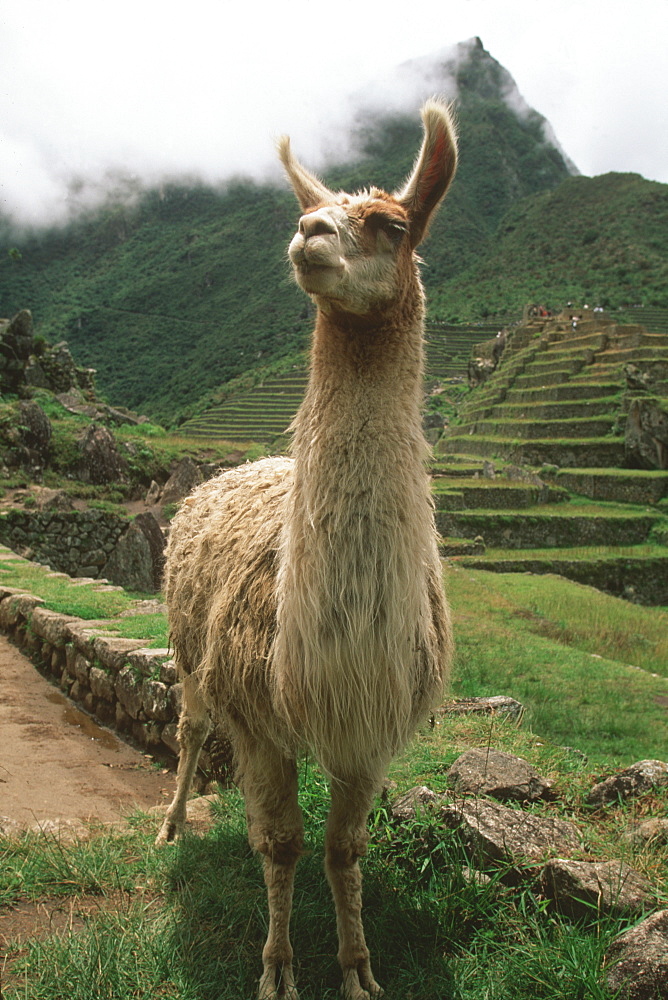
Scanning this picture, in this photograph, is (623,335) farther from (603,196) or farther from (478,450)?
(603,196)

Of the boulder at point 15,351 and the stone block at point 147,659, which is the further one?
the boulder at point 15,351

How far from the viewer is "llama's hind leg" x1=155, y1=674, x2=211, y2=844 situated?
289cm

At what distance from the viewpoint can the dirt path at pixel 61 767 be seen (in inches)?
125

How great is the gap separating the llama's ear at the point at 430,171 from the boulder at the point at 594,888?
2006 mm

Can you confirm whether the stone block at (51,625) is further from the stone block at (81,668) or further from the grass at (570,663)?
the grass at (570,663)

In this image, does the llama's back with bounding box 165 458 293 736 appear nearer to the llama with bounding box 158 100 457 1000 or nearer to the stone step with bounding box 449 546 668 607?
the llama with bounding box 158 100 457 1000

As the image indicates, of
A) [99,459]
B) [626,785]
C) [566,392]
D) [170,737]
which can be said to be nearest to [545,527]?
[566,392]

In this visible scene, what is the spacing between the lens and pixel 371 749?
188 centimetres

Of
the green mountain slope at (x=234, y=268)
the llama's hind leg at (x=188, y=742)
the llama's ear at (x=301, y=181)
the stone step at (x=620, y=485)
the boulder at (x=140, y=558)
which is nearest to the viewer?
the llama's ear at (x=301, y=181)

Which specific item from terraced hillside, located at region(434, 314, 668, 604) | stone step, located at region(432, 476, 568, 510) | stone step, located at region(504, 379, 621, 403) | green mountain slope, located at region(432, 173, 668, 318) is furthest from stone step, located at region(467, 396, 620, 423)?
green mountain slope, located at region(432, 173, 668, 318)

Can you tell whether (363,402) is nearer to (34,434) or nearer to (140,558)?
(140,558)

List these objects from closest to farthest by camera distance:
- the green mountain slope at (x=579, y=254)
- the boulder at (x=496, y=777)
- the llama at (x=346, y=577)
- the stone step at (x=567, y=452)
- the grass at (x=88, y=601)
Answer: the llama at (x=346, y=577) → the boulder at (x=496, y=777) → the grass at (x=88, y=601) → the stone step at (x=567, y=452) → the green mountain slope at (x=579, y=254)

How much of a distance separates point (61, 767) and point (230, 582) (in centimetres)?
224

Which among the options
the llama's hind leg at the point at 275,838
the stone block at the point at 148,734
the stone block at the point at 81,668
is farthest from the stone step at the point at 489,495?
the llama's hind leg at the point at 275,838
